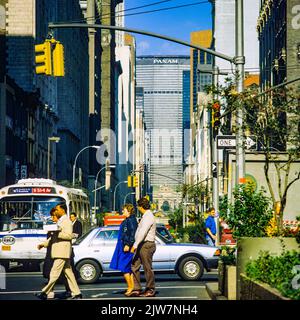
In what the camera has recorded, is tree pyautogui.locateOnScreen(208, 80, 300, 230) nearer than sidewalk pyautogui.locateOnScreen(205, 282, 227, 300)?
No

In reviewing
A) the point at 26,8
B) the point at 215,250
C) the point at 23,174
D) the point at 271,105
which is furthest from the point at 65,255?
the point at 26,8

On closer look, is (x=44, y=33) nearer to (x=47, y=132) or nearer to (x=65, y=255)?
(x=47, y=132)

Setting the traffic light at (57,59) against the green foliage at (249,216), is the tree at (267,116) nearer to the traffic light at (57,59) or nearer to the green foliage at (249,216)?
the traffic light at (57,59)

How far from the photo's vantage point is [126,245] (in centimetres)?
1817

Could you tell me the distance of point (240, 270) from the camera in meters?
14.4

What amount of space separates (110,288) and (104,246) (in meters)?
2.37

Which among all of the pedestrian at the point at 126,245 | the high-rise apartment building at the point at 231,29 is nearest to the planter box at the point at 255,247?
the pedestrian at the point at 126,245

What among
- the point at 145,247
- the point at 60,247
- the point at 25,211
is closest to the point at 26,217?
the point at 25,211

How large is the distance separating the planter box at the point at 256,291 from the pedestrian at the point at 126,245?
499 cm

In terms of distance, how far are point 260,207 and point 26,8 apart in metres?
65.9

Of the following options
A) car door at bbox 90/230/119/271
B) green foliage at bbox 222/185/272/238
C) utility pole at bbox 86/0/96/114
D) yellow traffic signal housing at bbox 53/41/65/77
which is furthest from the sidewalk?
utility pole at bbox 86/0/96/114

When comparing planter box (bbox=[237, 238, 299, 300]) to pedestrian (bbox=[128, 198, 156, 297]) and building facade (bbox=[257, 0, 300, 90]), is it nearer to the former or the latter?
pedestrian (bbox=[128, 198, 156, 297])

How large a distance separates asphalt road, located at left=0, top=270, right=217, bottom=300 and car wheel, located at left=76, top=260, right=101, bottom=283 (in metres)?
0.26

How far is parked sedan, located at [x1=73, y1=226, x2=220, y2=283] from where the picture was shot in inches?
933
